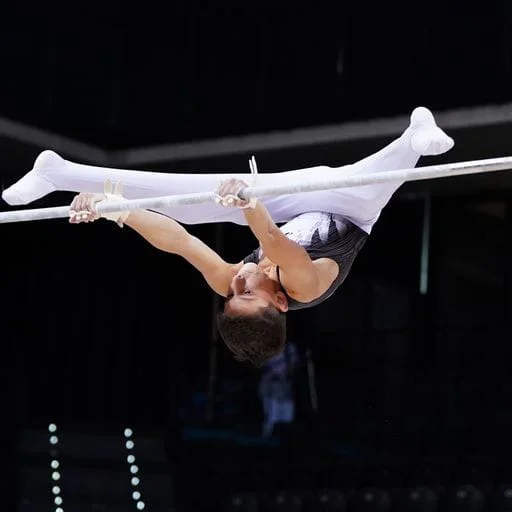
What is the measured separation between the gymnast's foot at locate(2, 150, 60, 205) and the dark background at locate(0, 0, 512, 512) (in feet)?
11.6

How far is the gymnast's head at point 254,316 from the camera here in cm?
368

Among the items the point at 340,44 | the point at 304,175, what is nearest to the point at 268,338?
the point at 304,175

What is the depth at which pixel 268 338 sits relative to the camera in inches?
146

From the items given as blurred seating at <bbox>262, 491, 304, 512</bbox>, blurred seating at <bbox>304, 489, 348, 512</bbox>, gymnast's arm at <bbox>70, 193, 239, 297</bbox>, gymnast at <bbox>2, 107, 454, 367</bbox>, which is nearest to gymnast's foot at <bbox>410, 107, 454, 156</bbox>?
gymnast at <bbox>2, 107, 454, 367</bbox>

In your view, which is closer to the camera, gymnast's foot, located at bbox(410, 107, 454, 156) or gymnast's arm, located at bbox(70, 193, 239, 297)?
gymnast's foot, located at bbox(410, 107, 454, 156)

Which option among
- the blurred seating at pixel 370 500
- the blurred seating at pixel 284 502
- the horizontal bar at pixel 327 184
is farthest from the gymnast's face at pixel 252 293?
the blurred seating at pixel 284 502

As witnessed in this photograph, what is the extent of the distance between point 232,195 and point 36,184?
86 cm

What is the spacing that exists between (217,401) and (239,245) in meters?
1.25

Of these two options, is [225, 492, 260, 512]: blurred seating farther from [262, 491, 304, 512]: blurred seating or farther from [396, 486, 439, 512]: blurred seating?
[396, 486, 439, 512]: blurred seating

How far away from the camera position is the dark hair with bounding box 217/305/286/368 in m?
3.68

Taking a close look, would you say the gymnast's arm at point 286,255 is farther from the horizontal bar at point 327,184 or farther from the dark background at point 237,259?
the dark background at point 237,259

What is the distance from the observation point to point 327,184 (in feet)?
11.7

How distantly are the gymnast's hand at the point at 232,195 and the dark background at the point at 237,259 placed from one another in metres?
3.84

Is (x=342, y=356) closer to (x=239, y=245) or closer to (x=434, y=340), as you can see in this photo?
(x=434, y=340)
